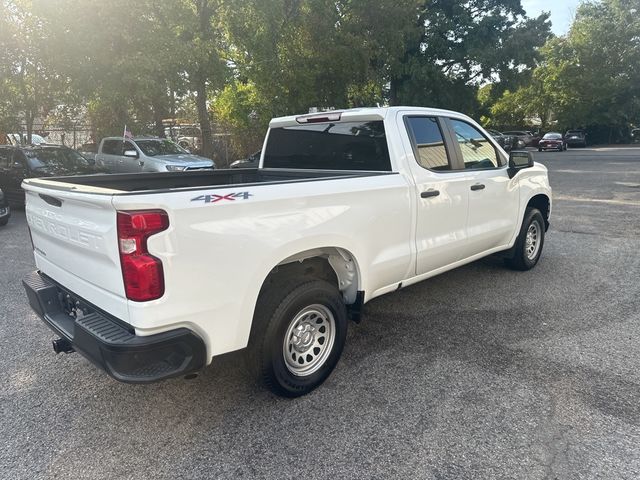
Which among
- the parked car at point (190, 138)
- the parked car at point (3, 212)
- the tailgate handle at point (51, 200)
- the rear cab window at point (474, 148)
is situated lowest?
the parked car at point (3, 212)

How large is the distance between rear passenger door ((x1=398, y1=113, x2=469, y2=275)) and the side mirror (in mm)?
925

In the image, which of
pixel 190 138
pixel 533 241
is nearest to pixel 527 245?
pixel 533 241

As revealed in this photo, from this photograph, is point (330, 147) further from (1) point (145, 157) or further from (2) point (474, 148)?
(1) point (145, 157)

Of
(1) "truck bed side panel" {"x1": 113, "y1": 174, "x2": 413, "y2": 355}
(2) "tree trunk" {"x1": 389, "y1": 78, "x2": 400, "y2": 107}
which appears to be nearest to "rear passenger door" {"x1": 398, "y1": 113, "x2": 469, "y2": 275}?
(1) "truck bed side panel" {"x1": 113, "y1": 174, "x2": 413, "y2": 355}

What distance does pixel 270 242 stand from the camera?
9.10 feet

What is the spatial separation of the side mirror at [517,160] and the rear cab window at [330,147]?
6.30 ft

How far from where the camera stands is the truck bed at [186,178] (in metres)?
3.73

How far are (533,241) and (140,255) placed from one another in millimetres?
5113

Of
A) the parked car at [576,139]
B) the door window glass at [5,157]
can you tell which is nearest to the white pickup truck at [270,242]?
the door window glass at [5,157]

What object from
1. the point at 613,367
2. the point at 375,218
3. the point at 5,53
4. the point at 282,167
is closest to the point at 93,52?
the point at 5,53

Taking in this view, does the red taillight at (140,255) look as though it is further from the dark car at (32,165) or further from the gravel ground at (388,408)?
the dark car at (32,165)

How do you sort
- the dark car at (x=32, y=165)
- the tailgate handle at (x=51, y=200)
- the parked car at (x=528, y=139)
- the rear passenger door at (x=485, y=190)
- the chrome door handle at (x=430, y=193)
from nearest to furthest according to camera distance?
the tailgate handle at (x=51, y=200) → the chrome door handle at (x=430, y=193) → the rear passenger door at (x=485, y=190) → the dark car at (x=32, y=165) → the parked car at (x=528, y=139)

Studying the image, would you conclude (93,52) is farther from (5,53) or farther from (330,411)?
(330,411)

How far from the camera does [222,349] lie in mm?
2680
